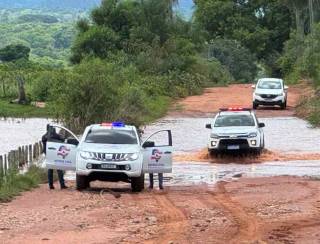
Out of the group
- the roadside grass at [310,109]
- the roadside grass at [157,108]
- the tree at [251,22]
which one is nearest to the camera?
the roadside grass at [310,109]

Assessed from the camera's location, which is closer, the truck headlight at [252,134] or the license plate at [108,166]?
the license plate at [108,166]

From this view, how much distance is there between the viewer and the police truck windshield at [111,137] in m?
21.1

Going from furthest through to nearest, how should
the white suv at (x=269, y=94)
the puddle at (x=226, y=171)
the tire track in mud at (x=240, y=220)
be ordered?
1. the white suv at (x=269, y=94)
2. the puddle at (x=226, y=171)
3. the tire track in mud at (x=240, y=220)

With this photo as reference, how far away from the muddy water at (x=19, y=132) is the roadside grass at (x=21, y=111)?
217 cm

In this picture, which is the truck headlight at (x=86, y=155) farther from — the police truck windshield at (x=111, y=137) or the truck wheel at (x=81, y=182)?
the police truck windshield at (x=111, y=137)

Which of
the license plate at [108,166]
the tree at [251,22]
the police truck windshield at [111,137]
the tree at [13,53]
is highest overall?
the tree at [251,22]

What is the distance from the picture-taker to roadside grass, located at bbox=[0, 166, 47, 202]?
62.1ft

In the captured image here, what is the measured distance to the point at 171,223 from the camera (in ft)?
47.7

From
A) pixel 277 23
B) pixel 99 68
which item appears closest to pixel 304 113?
pixel 99 68

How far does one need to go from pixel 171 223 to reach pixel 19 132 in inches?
1180

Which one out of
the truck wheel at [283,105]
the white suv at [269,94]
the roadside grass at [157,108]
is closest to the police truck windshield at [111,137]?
the roadside grass at [157,108]

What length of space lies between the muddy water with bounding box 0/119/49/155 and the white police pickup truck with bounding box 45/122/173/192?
1282 cm

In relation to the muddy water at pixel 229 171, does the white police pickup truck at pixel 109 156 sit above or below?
above

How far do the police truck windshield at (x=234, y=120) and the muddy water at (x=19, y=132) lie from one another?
8.66 metres
